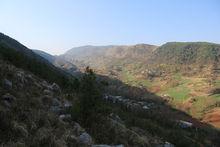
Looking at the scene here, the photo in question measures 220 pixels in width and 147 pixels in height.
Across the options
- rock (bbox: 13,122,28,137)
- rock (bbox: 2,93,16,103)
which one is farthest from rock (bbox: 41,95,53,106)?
rock (bbox: 13,122,28,137)

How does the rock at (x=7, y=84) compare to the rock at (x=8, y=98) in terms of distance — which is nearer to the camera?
the rock at (x=8, y=98)

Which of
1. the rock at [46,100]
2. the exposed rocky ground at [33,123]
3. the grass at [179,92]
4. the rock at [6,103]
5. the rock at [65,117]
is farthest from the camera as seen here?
the grass at [179,92]

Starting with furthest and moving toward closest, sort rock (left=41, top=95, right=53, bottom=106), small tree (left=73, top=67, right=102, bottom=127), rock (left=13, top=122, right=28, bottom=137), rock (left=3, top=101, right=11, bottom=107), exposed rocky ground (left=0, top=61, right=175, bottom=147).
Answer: rock (left=41, top=95, right=53, bottom=106) → small tree (left=73, top=67, right=102, bottom=127) → rock (left=3, top=101, right=11, bottom=107) → rock (left=13, top=122, right=28, bottom=137) → exposed rocky ground (left=0, top=61, right=175, bottom=147)

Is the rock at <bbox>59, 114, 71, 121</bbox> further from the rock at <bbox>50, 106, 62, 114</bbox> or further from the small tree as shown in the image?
the rock at <bbox>50, 106, 62, 114</bbox>

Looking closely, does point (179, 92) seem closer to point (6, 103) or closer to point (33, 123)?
point (6, 103)

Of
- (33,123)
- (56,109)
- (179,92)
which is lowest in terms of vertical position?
(179,92)

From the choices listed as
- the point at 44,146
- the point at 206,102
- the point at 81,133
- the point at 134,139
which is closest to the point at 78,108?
the point at 81,133

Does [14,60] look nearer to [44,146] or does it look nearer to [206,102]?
[44,146]

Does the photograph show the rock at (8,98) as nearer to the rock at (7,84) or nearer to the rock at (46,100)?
the rock at (7,84)

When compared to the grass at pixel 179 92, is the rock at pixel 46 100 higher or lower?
higher

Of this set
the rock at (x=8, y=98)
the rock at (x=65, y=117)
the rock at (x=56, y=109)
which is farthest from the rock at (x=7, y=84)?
the rock at (x=65, y=117)

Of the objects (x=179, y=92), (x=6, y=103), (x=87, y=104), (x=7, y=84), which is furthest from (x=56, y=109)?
(x=179, y=92)

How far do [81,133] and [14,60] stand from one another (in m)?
21.6

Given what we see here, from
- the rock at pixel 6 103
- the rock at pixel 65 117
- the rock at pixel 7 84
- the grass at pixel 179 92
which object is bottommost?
the grass at pixel 179 92
